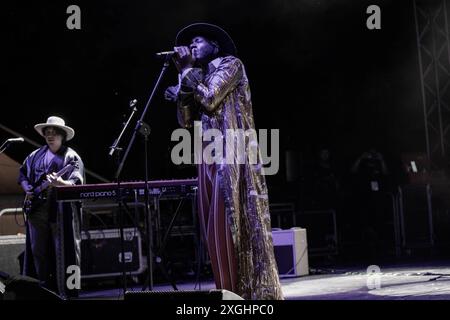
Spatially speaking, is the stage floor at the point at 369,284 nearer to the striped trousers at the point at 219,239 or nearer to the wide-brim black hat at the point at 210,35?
the striped trousers at the point at 219,239

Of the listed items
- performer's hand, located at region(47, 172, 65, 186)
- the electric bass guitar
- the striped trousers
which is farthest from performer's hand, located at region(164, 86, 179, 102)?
the electric bass guitar

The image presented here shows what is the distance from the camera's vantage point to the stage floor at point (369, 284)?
485 cm

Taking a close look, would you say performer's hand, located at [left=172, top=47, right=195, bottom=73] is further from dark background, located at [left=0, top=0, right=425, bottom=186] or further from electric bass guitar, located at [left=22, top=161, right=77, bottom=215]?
dark background, located at [left=0, top=0, right=425, bottom=186]

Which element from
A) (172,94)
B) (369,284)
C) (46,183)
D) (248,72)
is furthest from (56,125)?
(248,72)

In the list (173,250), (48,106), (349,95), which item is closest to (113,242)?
(173,250)

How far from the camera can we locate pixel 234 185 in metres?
3.80

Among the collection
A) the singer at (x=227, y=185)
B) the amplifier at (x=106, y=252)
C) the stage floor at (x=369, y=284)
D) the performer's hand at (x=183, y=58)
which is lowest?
the stage floor at (x=369, y=284)

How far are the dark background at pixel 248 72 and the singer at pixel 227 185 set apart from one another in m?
5.51

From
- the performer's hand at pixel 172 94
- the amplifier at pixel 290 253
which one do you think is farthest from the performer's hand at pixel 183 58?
the amplifier at pixel 290 253

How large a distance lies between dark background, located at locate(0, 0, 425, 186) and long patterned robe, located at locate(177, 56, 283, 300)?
5.58 m

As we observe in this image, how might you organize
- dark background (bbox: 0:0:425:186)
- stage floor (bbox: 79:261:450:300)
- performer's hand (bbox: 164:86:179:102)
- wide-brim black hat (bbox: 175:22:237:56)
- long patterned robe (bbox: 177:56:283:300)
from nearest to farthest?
long patterned robe (bbox: 177:56:283:300) → performer's hand (bbox: 164:86:179:102) → wide-brim black hat (bbox: 175:22:237:56) → stage floor (bbox: 79:261:450:300) → dark background (bbox: 0:0:425:186)

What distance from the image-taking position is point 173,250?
882 centimetres

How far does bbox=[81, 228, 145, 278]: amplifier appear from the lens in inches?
294
